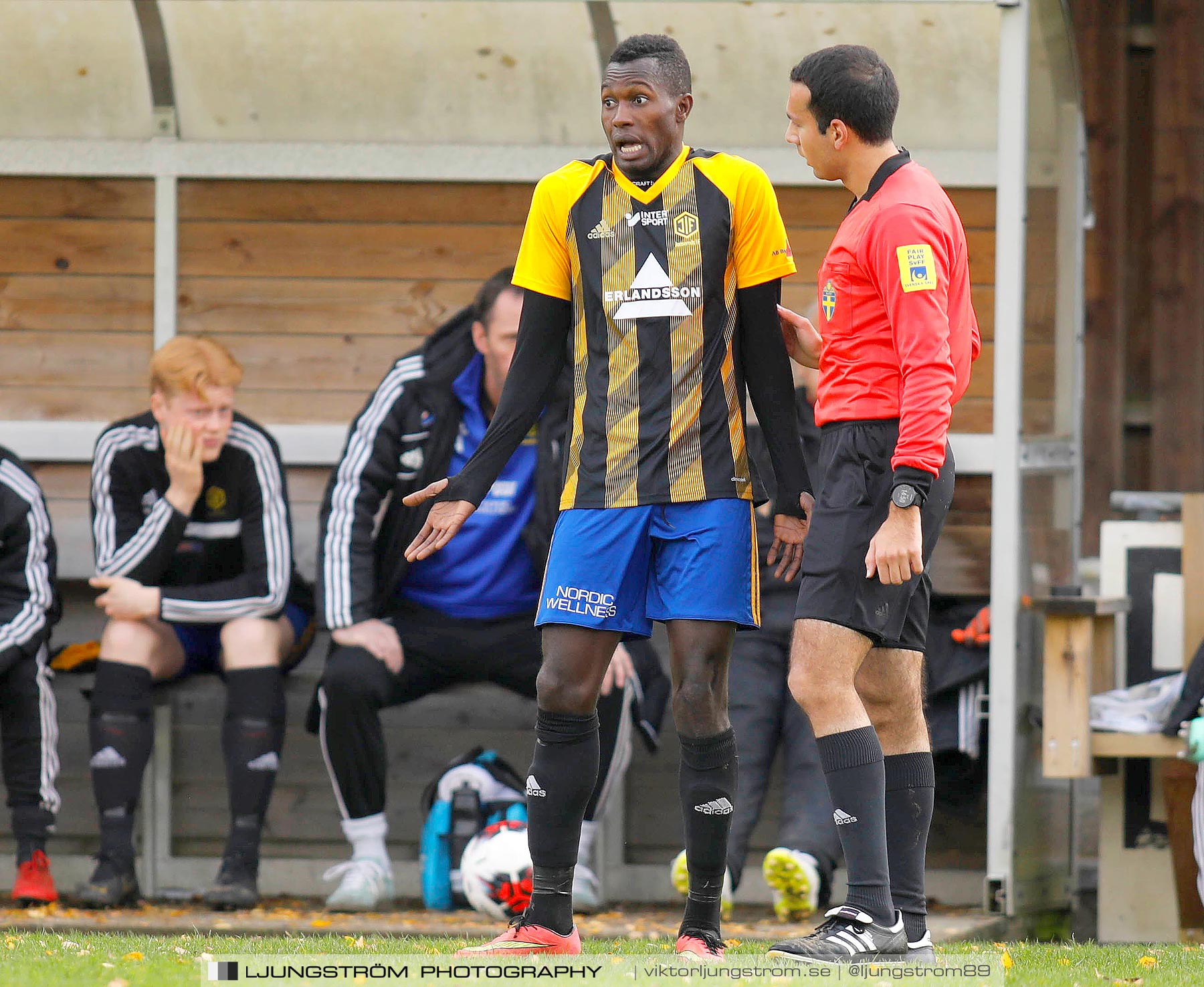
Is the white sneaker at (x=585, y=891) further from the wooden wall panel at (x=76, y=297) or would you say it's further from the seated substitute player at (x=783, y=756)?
the wooden wall panel at (x=76, y=297)

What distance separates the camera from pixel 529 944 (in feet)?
11.7

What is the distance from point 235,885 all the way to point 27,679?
900 mm

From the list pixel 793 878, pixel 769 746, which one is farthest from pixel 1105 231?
pixel 793 878

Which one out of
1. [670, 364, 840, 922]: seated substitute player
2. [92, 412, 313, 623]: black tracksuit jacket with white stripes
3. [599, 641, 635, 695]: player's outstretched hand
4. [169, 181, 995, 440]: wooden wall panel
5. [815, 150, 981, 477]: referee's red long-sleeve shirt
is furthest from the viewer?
[169, 181, 995, 440]: wooden wall panel

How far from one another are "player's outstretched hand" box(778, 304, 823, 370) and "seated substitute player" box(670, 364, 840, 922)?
137 cm

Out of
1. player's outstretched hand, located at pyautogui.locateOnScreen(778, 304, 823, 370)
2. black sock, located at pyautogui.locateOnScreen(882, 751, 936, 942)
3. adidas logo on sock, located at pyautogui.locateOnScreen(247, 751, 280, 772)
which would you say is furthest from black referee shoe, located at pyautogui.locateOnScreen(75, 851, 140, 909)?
player's outstretched hand, located at pyautogui.locateOnScreen(778, 304, 823, 370)

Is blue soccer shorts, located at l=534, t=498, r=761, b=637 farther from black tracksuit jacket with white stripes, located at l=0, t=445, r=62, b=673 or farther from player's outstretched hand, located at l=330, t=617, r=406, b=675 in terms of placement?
black tracksuit jacket with white stripes, located at l=0, t=445, r=62, b=673

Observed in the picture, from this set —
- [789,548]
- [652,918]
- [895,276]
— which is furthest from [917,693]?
[652,918]

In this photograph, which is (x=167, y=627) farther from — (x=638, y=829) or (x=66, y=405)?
(x=638, y=829)

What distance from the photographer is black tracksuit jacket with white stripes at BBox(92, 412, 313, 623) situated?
5676mm

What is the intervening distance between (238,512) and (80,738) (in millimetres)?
1070

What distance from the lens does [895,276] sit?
3387 mm

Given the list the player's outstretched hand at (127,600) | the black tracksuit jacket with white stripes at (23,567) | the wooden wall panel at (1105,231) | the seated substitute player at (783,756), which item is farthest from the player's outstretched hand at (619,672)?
the wooden wall panel at (1105,231)

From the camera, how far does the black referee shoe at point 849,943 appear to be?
3363 millimetres
